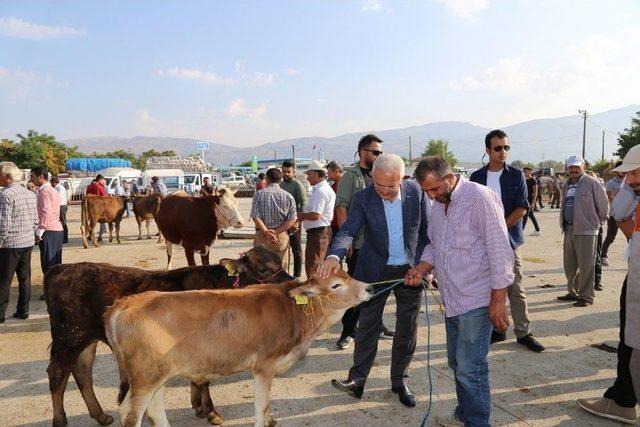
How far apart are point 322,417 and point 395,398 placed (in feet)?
2.58

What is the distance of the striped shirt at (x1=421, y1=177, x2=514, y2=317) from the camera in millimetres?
3107

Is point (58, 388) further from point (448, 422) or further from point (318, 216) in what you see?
point (318, 216)

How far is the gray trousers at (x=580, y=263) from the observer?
22.8 feet

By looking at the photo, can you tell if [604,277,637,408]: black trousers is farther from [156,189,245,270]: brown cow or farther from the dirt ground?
[156,189,245,270]: brown cow

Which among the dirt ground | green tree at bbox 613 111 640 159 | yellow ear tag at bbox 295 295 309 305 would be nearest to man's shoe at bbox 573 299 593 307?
the dirt ground

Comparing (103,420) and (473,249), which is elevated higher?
(473,249)

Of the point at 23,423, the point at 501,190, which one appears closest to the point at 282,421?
the point at 23,423

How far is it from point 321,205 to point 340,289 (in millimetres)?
2825

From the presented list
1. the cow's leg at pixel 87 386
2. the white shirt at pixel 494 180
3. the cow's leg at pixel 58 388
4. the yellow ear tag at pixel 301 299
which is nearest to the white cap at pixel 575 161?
the white shirt at pixel 494 180

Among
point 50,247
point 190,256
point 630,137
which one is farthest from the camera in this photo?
point 630,137

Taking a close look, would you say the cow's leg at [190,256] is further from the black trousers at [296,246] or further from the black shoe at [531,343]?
the black shoe at [531,343]

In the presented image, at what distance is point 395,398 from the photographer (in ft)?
14.4

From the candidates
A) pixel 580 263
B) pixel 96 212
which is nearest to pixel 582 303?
pixel 580 263

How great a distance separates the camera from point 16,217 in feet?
21.4
